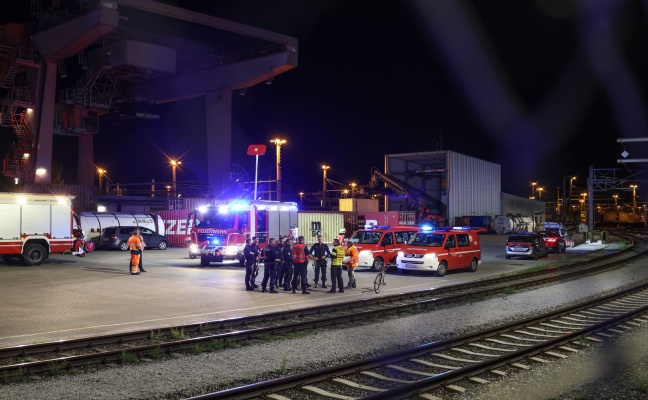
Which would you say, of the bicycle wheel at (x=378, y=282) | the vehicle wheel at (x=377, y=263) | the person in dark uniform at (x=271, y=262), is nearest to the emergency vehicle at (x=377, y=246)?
the vehicle wheel at (x=377, y=263)

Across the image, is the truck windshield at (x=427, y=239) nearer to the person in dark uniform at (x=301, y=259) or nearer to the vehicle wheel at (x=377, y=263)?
the vehicle wheel at (x=377, y=263)

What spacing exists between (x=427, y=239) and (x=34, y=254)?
16968mm

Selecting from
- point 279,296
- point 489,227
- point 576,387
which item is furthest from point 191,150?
point 576,387

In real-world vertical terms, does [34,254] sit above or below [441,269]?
above

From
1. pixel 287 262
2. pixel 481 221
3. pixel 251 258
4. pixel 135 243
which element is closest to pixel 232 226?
pixel 135 243

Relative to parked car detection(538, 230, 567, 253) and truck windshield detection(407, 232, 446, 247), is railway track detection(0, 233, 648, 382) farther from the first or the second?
parked car detection(538, 230, 567, 253)

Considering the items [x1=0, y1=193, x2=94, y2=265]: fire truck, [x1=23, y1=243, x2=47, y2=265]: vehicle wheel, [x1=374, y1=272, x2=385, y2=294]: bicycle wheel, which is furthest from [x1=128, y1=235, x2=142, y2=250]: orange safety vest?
[x1=374, y1=272, x2=385, y2=294]: bicycle wheel

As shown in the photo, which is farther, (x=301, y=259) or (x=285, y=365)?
(x=301, y=259)

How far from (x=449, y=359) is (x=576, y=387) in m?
2.25

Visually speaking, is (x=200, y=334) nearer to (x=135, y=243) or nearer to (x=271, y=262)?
(x=271, y=262)

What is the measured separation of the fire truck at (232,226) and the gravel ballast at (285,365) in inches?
488

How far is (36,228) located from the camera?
26328 mm

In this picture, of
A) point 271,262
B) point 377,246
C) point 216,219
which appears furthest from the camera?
point 216,219

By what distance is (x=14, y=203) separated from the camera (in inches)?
1011
